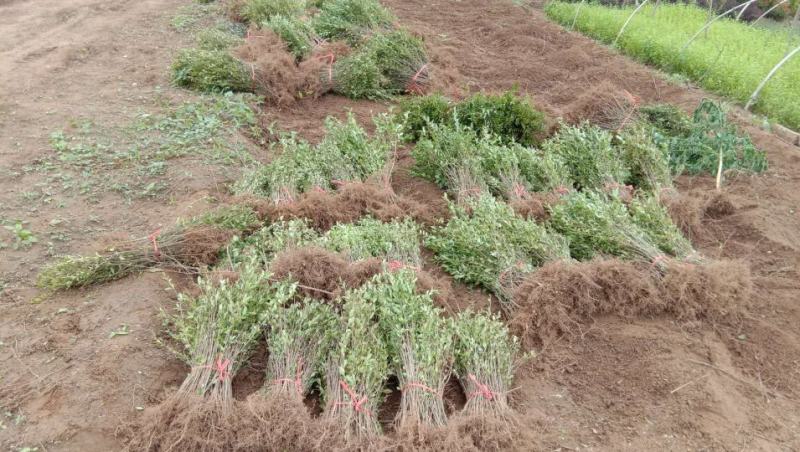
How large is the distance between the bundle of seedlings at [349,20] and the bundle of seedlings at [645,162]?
430 cm

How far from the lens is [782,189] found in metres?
5.75

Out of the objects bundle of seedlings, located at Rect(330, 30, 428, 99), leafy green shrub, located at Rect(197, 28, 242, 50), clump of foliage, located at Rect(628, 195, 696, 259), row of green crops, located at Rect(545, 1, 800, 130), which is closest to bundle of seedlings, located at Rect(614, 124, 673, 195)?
clump of foliage, located at Rect(628, 195, 696, 259)

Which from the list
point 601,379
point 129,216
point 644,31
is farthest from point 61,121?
point 644,31

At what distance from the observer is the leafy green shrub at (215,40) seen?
7.88 metres

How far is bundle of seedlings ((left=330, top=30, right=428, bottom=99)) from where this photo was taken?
24.2 feet

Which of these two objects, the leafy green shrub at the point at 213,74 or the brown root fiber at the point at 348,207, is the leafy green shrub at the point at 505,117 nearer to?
the brown root fiber at the point at 348,207

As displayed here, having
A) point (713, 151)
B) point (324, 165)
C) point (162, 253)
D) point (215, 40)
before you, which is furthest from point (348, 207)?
point (215, 40)

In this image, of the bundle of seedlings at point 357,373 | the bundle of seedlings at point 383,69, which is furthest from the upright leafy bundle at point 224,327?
the bundle of seedlings at point 383,69

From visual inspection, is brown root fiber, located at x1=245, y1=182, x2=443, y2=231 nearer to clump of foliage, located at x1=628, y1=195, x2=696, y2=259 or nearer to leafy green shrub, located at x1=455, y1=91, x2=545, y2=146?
leafy green shrub, located at x1=455, y1=91, x2=545, y2=146

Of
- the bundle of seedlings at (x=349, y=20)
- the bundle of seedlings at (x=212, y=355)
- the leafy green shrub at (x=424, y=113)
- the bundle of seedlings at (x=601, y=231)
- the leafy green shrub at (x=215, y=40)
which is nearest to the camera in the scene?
the bundle of seedlings at (x=212, y=355)

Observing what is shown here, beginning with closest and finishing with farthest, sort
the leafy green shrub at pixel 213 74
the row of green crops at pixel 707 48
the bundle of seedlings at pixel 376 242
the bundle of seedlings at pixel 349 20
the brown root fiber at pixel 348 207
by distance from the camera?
1. the bundle of seedlings at pixel 376 242
2. the brown root fiber at pixel 348 207
3. the leafy green shrub at pixel 213 74
4. the row of green crops at pixel 707 48
5. the bundle of seedlings at pixel 349 20

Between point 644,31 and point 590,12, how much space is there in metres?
1.42

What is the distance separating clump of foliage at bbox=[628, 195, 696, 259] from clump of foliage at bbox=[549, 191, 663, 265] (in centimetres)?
6

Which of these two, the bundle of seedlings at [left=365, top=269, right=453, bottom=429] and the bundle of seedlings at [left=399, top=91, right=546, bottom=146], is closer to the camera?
the bundle of seedlings at [left=365, top=269, right=453, bottom=429]
